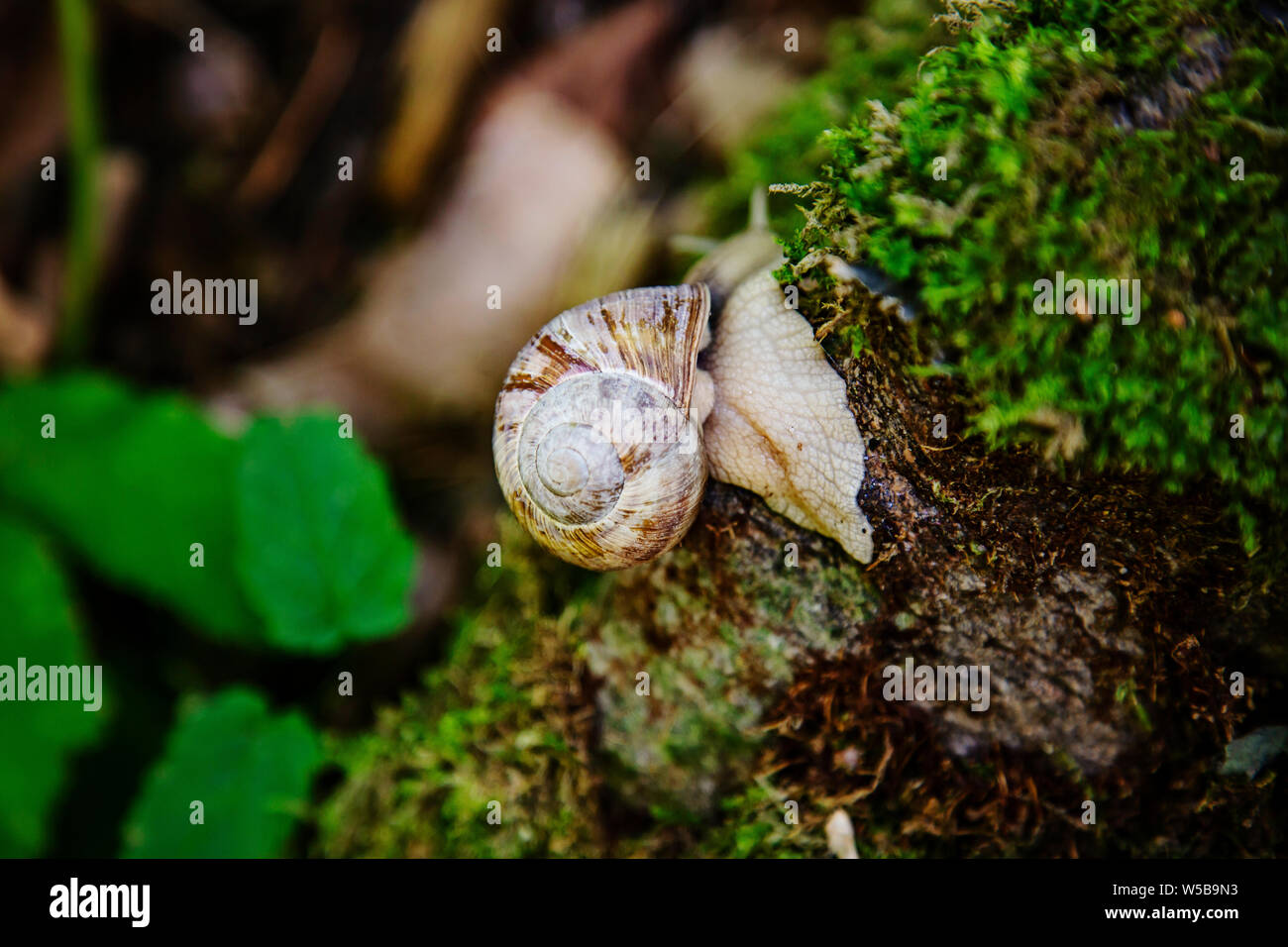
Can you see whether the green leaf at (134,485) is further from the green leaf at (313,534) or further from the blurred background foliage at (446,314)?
the green leaf at (313,534)

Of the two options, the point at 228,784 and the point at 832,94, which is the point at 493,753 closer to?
the point at 228,784

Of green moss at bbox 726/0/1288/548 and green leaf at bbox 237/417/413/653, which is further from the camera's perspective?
green leaf at bbox 237/417/413/653

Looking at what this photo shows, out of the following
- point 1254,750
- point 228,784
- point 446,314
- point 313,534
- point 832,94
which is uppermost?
point 832,94

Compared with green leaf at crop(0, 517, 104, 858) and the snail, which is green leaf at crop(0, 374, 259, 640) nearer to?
green leaf at crop(0, 517, 104, 858)

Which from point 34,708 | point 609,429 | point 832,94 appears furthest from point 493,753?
point 832,94

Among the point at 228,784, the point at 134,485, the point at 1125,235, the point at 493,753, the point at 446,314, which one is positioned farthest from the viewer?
the point at 446,314

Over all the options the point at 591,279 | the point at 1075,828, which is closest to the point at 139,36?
the point at 591,279

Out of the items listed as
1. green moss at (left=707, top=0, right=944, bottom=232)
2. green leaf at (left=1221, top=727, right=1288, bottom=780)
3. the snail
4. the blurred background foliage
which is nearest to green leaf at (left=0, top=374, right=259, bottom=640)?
the blurred background foliage

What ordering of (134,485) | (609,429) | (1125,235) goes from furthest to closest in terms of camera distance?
(134,485)
(609,429)
(1125,235)

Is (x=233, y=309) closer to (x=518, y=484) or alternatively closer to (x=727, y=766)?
(x=518, y=484)
